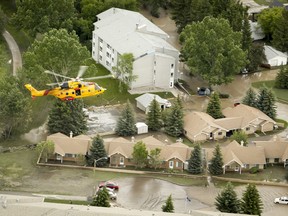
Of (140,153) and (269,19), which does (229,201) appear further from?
(269,19)

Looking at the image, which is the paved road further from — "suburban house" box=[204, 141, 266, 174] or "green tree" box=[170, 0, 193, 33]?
"suburban house" box=[204, 141, 266, 174]

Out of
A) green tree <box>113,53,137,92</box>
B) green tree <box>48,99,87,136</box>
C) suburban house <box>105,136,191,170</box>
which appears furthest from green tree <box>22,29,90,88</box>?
suburban house <box>105,136,191,170</box>

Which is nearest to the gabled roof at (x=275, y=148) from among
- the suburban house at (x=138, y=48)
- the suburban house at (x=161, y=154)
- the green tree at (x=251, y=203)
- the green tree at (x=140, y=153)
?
the suburban house at (x=161, y=154)

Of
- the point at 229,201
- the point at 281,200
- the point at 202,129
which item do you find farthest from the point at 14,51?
the point at 229,201

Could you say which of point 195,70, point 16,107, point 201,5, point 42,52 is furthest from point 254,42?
point 16,107

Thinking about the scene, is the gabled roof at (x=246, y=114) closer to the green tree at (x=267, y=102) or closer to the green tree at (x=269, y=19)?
the green tree at (x=267, y=102)

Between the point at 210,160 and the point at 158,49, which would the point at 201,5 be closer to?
the point at 158,49
